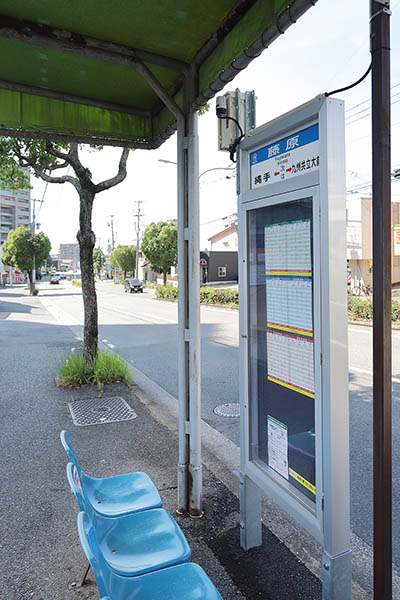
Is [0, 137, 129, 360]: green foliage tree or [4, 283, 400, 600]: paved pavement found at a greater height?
[0, 137, 129, 360]: green foliage tree

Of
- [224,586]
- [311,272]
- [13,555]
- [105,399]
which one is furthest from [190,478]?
[105,399]

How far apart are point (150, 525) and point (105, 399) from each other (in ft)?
14.5

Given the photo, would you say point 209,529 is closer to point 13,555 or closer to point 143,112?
point 13,555

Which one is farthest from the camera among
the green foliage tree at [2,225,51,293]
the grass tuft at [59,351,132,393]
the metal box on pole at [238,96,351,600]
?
the green foliage tree at [2,225,51,293]

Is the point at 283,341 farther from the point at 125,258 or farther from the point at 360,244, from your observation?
the point at 125,258

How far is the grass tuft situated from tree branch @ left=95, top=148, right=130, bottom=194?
9.86 ft

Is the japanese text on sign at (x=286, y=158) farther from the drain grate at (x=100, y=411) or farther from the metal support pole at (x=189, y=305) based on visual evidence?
the drain grate at (x=100, y=411)

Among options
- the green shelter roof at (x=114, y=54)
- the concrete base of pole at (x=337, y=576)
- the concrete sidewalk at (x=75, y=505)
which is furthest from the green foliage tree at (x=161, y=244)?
the concrete base of pole at (x=337, y=576)

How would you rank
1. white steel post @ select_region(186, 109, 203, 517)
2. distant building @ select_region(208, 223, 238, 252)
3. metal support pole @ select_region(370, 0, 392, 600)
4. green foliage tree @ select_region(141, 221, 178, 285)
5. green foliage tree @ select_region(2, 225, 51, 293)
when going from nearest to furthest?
metal support pole @ select_region(370, 0, 392, 600), white steel post @ select_region(186, 109, 203, 517), green foliage tree @ select_region(141, 221, 178, 285), green foliage tree @ select_region(2, 225, 51, 293), distant building @ select_region(208, 223, 238, 252)

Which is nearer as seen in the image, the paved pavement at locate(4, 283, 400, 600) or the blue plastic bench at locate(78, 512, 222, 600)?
the blue plastic bench at locate(78, 512, 222, 600)

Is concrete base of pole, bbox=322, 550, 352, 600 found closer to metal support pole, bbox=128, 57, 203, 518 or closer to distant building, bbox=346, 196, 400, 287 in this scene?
metal support pole, bbox=128, 57, 203, 518

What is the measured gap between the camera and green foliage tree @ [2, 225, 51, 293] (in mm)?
40219

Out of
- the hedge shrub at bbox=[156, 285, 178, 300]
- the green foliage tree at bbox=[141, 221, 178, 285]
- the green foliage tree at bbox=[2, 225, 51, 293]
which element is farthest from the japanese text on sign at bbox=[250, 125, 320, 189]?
the green foliage tree at bbox=[2, 225, 51, 293]

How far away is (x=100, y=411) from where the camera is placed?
612 cm
